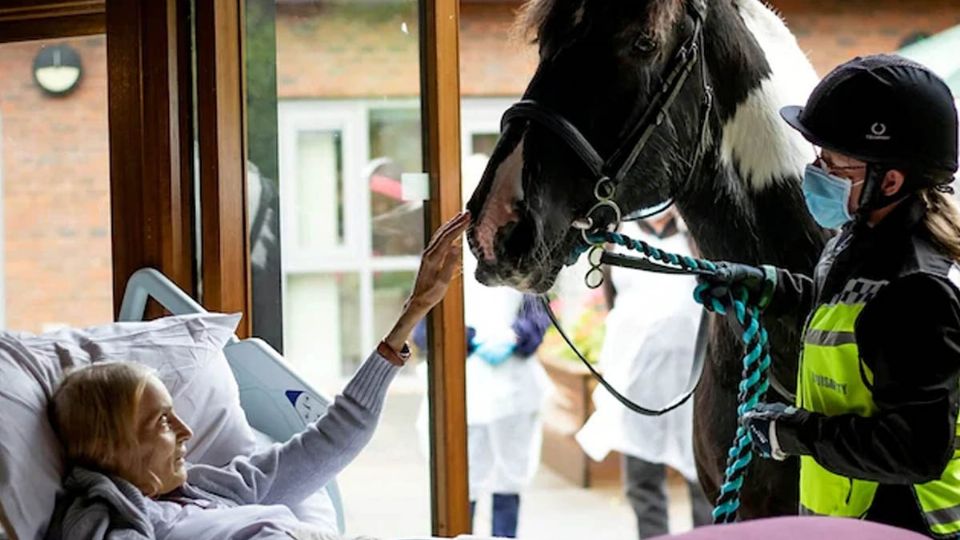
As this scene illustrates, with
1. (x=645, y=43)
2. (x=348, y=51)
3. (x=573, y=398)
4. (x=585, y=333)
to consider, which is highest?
(x=348, y=51)

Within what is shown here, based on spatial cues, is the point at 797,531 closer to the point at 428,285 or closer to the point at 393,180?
the point at 428,285

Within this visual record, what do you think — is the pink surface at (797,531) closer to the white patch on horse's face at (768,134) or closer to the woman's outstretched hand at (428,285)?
the white patch on horse's face at (768,134)

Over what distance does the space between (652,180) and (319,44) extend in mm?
1293

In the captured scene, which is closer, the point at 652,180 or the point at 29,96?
the point at 652,180

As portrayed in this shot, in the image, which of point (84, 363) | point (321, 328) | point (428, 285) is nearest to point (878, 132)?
point (428, 285)

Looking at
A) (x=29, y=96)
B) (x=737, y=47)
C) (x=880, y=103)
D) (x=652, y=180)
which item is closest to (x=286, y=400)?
(x=652, y=180)

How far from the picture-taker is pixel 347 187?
334 centimetres

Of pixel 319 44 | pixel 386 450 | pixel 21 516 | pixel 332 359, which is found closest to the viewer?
pixel 21 516

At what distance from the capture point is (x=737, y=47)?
1.54m

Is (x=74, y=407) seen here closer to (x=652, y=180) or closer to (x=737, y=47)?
(x=652, y=180)

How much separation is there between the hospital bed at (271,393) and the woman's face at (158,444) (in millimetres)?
421

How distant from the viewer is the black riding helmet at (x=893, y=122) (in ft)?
3.91

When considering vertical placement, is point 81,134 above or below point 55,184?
above

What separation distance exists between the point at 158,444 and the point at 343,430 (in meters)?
0.31
